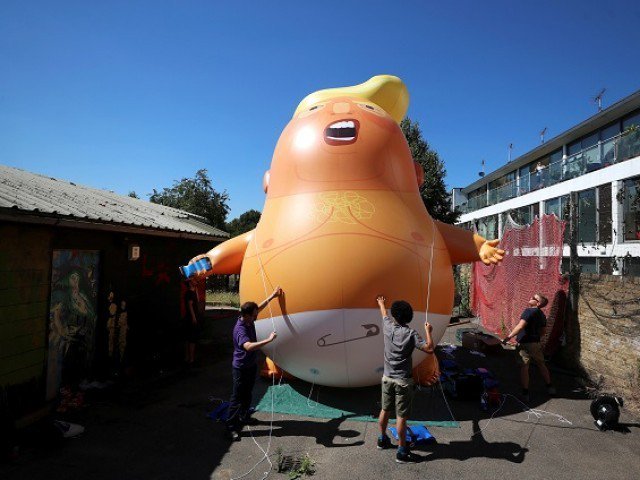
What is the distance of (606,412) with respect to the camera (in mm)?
4684

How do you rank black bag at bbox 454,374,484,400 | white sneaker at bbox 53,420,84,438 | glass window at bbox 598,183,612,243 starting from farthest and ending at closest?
1. glass window at bbox 598,183,612,243
2. black bag at bbox 454,374,484,400
3. white sneaker at bbox 53,420,84,438

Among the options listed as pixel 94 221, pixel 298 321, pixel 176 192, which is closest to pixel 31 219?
pixel 94 221

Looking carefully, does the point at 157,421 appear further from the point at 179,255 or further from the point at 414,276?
the point at 179,255

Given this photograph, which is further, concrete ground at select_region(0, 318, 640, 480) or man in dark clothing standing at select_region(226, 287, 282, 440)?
man in dark clothing standing at select_region(226, 287, 282, 440)

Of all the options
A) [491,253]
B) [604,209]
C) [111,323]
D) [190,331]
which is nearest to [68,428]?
[111,323]

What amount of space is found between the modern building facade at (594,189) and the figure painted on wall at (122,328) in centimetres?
868

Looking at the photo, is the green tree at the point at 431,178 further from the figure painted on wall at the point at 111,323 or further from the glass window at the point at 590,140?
the figure painted on wall at the point at 111,323

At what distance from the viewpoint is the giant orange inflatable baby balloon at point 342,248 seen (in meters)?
4.77

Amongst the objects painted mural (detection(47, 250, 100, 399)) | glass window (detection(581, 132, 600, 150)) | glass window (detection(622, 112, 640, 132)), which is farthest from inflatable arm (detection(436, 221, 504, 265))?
glass window (detection(581, 132, 600, 150))

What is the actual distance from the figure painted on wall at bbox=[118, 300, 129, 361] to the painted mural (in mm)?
599

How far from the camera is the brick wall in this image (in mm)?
5414

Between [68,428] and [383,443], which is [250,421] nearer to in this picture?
[383,443]

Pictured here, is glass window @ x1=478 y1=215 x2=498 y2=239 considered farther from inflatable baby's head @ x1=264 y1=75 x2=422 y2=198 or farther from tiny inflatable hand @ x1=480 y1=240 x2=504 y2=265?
inflatable baby's head @ x1=264 y1=75 x2=422 y2=198

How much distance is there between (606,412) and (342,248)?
152 inches
